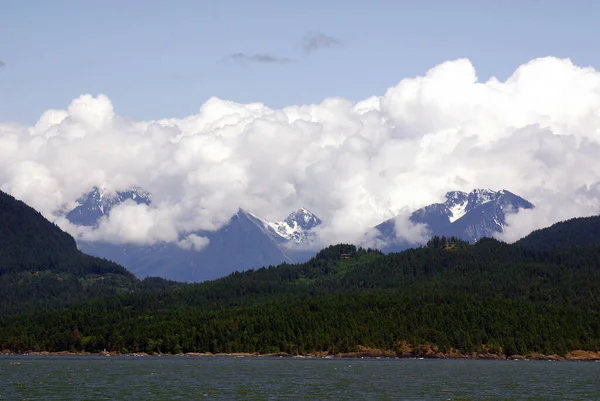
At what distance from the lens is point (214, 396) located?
7387 inches

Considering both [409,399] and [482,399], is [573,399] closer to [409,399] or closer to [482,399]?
[482,399]

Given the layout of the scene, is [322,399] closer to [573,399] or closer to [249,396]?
[249,396]

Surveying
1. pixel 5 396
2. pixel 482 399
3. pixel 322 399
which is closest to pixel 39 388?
pixel 5 396

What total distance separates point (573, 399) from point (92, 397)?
92.2 meters

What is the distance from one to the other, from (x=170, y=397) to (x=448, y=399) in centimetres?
5283

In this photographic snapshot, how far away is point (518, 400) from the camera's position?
18738cm

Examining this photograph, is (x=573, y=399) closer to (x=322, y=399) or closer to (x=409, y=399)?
(x=409, y=399)

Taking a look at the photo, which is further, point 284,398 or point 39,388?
point 39,388

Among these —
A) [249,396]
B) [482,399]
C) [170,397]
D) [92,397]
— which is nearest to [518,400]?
[482,399]

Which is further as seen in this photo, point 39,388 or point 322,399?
point 39,388

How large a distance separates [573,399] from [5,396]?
354 feet

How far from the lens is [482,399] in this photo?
188 meters

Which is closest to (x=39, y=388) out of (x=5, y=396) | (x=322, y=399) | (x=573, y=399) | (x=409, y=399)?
(x=5, y=396)

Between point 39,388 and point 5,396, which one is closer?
point 5,396
